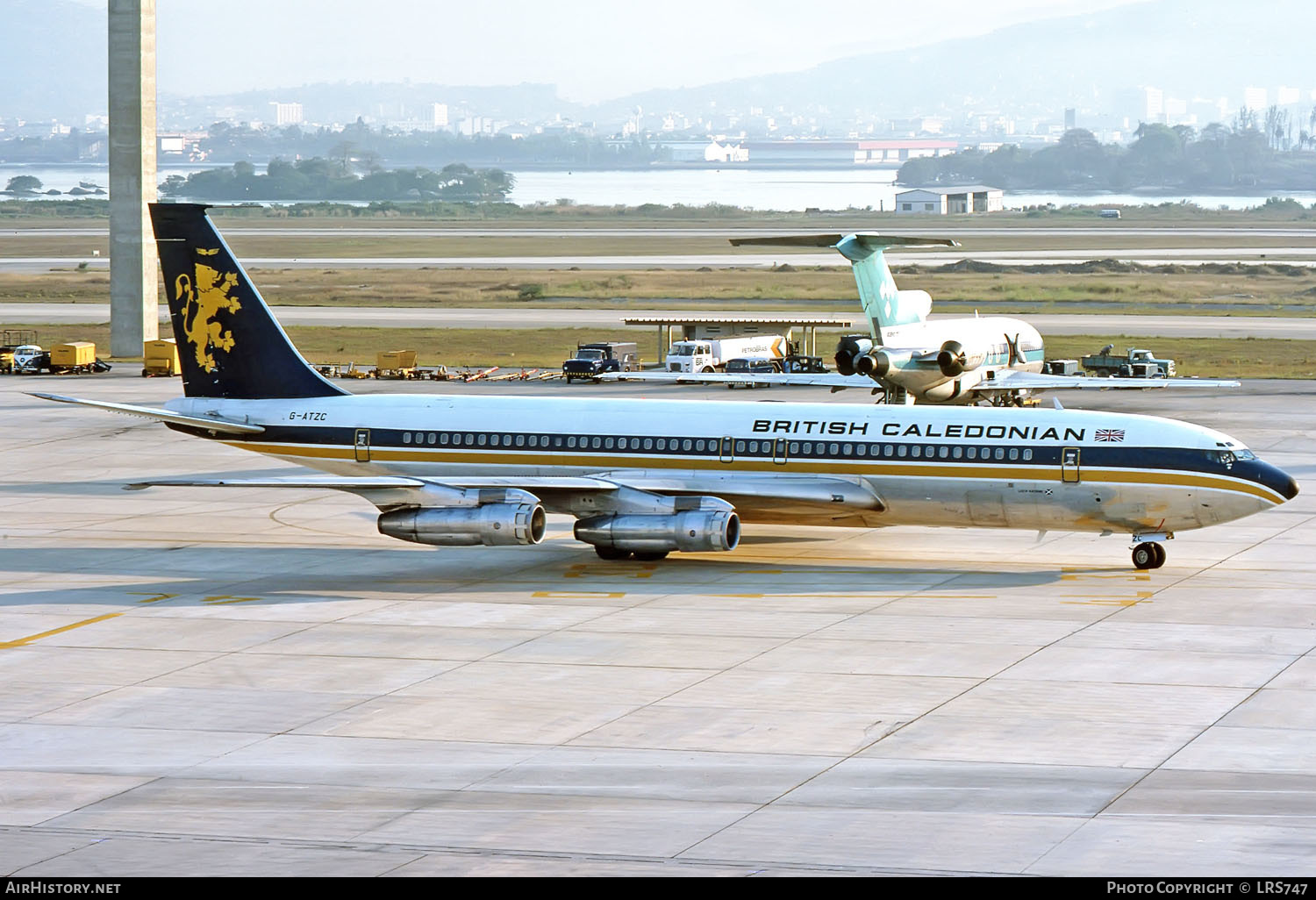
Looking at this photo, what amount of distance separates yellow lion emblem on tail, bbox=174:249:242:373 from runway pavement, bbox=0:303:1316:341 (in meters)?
71.2

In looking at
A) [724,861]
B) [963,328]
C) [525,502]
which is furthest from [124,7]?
[724,861]

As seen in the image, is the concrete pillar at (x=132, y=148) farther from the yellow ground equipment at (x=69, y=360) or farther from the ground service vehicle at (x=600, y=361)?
the ground service vehicle at (x=600, y=361)

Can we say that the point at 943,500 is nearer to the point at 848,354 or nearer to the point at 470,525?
the point at 470,525

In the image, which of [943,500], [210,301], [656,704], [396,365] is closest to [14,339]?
[396,365]

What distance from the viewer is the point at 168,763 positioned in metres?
26.3

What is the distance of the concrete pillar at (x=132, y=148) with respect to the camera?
96.9m

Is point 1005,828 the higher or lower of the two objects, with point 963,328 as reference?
lower

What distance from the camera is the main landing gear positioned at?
4241 cm

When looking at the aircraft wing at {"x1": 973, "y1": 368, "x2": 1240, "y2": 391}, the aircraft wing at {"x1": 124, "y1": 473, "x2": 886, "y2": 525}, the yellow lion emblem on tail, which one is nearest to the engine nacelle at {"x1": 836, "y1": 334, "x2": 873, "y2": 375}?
the aircraft wing at {"x1": 973, "y1": 368, "x2": 1240, "y2": 391}

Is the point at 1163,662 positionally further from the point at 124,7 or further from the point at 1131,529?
the point at 124,7

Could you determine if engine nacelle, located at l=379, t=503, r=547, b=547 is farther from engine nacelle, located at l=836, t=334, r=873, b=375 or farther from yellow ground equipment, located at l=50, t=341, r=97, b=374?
yellow ground equipment, located at l=50, t=341, r=97, b=374

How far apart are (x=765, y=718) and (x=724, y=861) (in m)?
→ 7.54

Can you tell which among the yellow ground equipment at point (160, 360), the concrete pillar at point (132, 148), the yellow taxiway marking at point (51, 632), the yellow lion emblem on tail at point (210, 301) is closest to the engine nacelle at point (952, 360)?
the yellow lion emblem on tail at point (210, 301)

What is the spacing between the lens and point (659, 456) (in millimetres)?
44250
